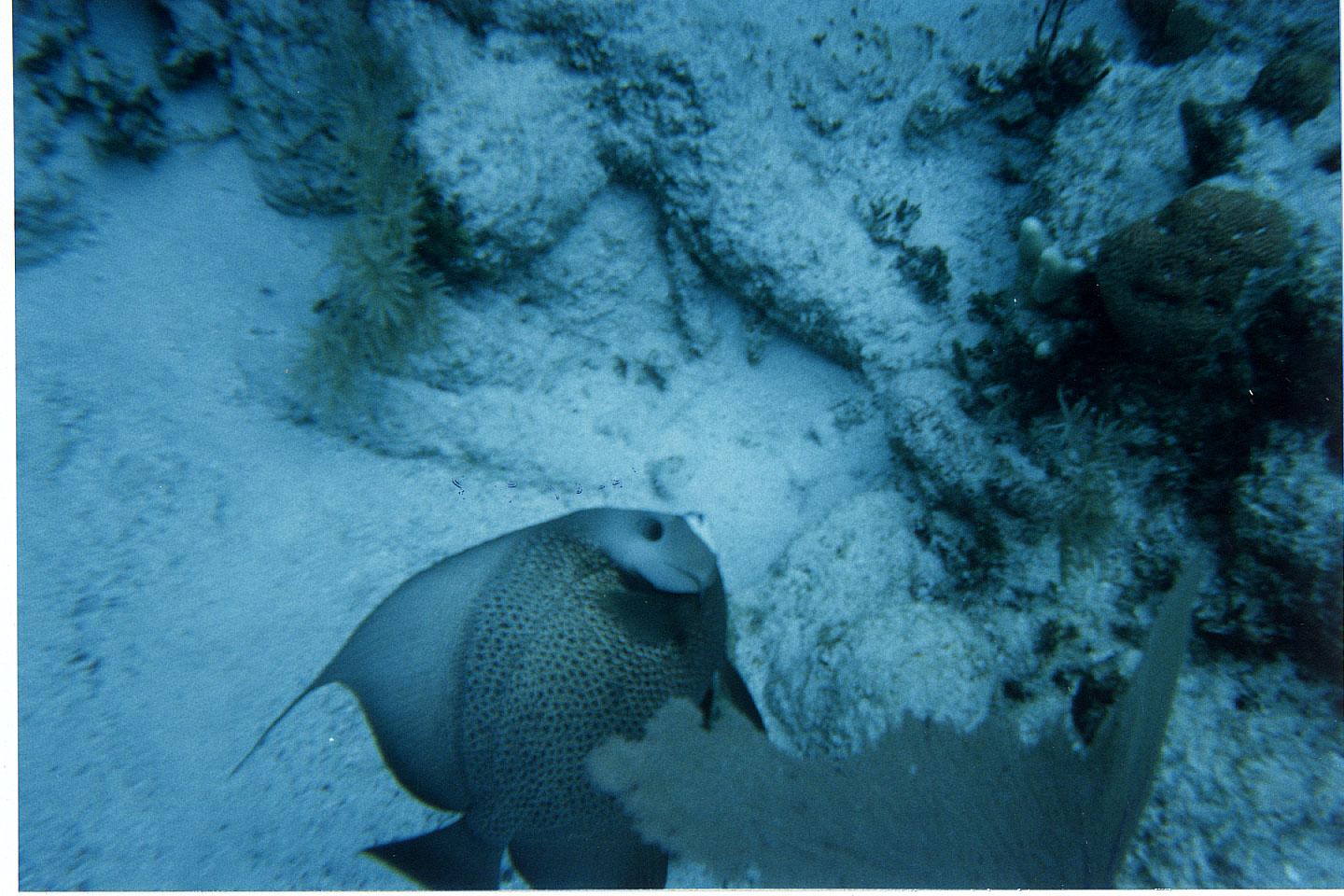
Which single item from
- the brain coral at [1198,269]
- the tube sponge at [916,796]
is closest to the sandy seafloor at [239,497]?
the tube sponge at [916,796]

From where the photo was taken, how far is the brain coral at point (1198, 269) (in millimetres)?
1185

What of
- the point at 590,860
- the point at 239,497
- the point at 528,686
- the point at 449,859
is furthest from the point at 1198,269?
the point at 239,497

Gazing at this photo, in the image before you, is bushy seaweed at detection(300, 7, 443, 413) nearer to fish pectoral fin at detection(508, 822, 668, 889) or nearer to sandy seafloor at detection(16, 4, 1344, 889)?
sandy seafloor at detection(16, 4, 1344, 889)

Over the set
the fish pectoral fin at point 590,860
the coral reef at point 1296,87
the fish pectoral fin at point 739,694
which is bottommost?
the fish pectoral fin at point 590,860

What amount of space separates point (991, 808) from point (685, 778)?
80 centimetres

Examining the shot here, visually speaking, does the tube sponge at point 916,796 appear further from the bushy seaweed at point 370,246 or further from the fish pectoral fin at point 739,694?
the bushy seaweed at point 370,246

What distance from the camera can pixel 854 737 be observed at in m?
1.40

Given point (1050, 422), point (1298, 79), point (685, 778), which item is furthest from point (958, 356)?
point (685, 778)

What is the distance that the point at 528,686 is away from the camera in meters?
1.38

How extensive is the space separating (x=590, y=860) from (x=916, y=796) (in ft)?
2.96

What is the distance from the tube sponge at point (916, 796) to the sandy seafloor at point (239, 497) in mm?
131

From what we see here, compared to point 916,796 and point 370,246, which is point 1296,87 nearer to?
point 916,796

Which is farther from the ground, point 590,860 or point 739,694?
point 739,694

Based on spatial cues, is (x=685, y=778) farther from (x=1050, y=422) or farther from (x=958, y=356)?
(x=958, y=356)
